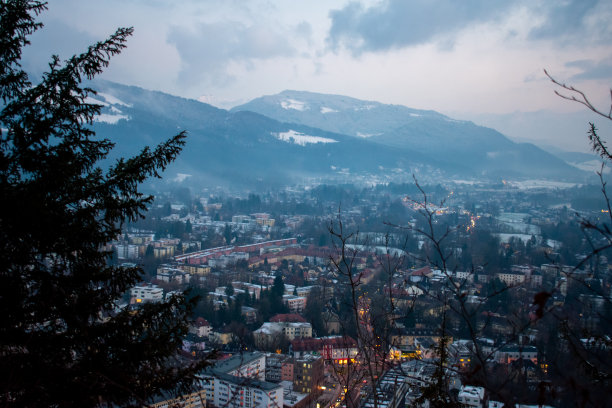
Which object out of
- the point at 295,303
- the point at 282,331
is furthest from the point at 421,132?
the point at 282,331

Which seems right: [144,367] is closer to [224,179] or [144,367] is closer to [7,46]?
[7,46]

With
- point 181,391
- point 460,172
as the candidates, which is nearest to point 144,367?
point 181,391

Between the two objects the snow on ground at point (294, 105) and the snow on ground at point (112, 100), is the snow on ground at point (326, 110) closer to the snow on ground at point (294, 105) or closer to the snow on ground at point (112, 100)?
the snow on ground at point (294, 105)

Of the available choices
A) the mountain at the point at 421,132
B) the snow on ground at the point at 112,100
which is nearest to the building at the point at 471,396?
the mountain at the point at 421,132

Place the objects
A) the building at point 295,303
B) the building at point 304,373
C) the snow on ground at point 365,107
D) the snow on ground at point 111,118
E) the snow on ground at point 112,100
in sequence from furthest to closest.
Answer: the snow on ground at point 365,107 → the snow on ground at point 112,100 → the snow on ground at point 111,118 → the building at point 295,303 → the building at point 304,373

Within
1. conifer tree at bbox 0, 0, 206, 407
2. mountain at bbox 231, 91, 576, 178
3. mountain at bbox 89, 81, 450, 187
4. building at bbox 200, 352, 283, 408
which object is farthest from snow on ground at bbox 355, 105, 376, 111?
conifer tree at bbox 0, 0, 206, 407

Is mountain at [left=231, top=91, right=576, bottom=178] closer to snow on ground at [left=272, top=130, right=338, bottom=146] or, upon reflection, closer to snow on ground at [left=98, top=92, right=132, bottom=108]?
snow on ground at [left=272, top=130, right=338, bottom=146]

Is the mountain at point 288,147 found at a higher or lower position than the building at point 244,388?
higher
